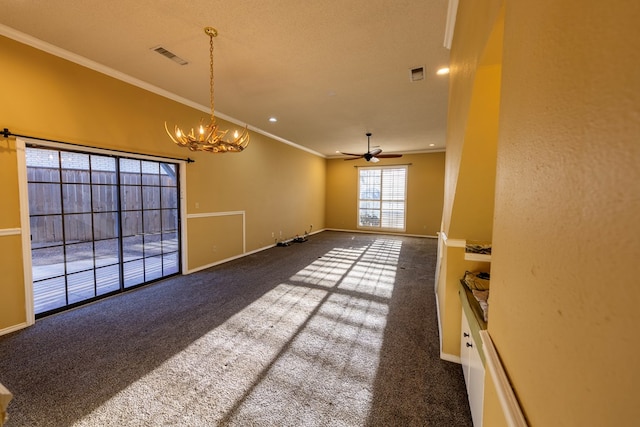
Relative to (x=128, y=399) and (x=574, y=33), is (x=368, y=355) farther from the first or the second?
(x=574, y=33)

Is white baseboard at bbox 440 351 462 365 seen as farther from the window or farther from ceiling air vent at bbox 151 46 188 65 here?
the window

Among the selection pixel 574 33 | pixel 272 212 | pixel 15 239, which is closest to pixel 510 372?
pixel 574 33

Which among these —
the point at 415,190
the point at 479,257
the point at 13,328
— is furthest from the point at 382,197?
the point at 13,328

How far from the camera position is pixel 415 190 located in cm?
896

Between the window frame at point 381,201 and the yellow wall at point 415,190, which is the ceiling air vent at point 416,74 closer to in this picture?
the yellow wall at point 415,190

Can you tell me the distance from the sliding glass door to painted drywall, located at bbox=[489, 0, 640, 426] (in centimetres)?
434

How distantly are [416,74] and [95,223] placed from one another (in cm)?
463

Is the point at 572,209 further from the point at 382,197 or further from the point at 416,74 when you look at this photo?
the point at 382,197

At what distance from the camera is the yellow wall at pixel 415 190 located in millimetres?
8672

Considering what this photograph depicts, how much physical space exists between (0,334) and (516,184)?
4439 millimetres

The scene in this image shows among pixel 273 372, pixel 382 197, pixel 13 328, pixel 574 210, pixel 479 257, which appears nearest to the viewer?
pixel 574 210

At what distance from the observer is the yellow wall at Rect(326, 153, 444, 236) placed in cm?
867

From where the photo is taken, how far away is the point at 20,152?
276cm

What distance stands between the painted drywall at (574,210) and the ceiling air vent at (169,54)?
3.38m
